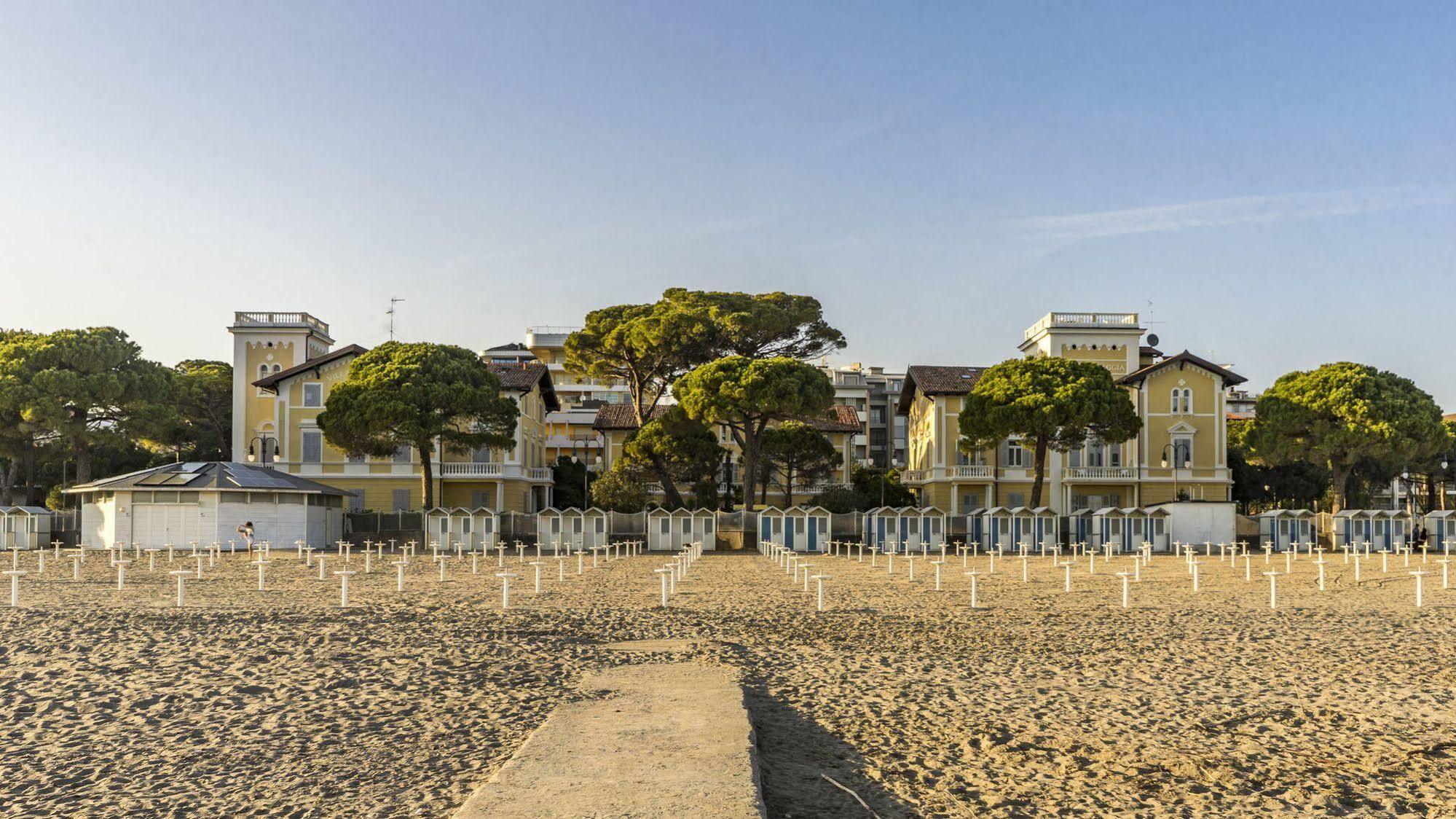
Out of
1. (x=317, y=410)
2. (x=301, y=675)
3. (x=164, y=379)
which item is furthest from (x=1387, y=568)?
(x=164, y=379)

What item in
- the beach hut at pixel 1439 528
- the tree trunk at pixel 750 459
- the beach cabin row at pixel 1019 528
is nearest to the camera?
the beach cabin row at pixel 1019 528

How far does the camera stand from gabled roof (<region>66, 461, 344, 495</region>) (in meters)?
45.9

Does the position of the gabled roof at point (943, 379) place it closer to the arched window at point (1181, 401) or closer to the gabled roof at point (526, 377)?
the arched window at point (1181, 401)

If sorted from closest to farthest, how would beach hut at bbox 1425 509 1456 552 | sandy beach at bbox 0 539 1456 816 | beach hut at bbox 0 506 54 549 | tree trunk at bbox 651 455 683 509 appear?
sandy beach at bbox 0 539 1456 816 → beach hut at bbox 0 506 54 549 → beach hut at bbox 1425 509 1456 552 → tree trunk at bbox 651 455 683 509

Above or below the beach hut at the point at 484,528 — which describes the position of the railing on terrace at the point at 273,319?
above

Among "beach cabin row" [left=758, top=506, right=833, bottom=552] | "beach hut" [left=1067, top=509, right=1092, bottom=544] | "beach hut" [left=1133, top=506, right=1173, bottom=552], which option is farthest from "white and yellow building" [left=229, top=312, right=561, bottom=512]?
"beach hut" [left=1133, top=506, right=1173, bottom=552]

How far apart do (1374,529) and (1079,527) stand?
1302 centimetres

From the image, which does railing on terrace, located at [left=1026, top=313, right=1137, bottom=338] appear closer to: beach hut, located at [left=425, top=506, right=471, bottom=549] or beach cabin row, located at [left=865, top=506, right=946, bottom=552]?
beach cabin row, located at [left=865, top=506, right=946, bottom=552]

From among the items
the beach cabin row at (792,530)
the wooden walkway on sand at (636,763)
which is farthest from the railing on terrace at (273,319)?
the wooden walkway on sand at (636,763)

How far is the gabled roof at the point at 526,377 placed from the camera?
6166 centimetres

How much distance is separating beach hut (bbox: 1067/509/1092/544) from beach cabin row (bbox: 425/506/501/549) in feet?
84.1

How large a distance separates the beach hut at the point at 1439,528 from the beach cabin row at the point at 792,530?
2727cm

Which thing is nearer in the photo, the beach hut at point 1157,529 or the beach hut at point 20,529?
the beach hut at point 20,529

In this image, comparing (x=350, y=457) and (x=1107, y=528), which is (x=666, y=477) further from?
(x=1107, y=528)
